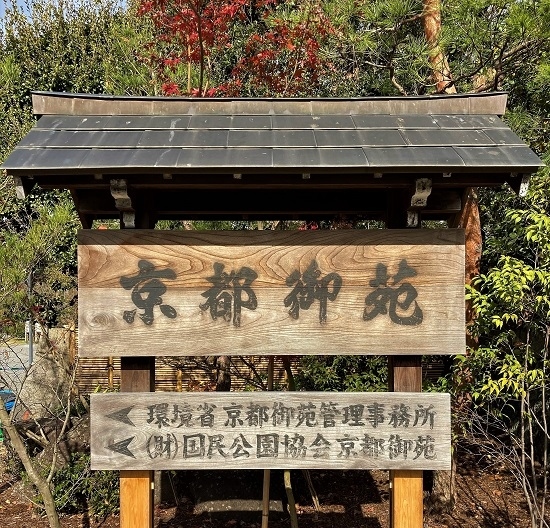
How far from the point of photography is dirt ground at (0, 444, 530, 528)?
6480 millimetres

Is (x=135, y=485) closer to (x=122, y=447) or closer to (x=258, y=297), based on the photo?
(x=122, y=447)

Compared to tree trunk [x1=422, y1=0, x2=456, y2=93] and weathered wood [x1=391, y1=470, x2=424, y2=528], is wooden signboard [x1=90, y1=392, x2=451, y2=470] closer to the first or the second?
weathered wood [x1=391, y1=470, x2=424, y2=528]

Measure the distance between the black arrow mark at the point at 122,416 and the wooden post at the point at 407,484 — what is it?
5.26 feet

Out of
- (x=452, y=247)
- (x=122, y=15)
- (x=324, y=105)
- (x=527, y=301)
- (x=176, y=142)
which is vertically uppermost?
(x=122, y=15)

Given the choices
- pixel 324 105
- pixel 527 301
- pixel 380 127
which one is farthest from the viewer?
pixel 527 301

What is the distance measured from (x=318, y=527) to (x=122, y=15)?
11664 mm

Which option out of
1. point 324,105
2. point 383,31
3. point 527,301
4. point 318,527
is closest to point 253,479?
point 318,527

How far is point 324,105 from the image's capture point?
3.37 meters

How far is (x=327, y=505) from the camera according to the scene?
7.12m

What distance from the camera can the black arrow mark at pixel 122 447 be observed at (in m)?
3.10

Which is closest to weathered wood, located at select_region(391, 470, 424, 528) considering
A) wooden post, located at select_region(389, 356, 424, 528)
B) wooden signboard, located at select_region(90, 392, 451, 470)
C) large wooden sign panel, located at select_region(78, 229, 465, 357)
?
wooden post, located at select_region(389, 356, 424, 528)

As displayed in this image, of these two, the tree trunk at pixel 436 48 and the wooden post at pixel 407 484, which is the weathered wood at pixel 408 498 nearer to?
the wooden post at pixel 407 484

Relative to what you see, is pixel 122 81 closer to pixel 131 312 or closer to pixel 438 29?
pixel 438 29

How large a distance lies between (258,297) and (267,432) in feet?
2.60
